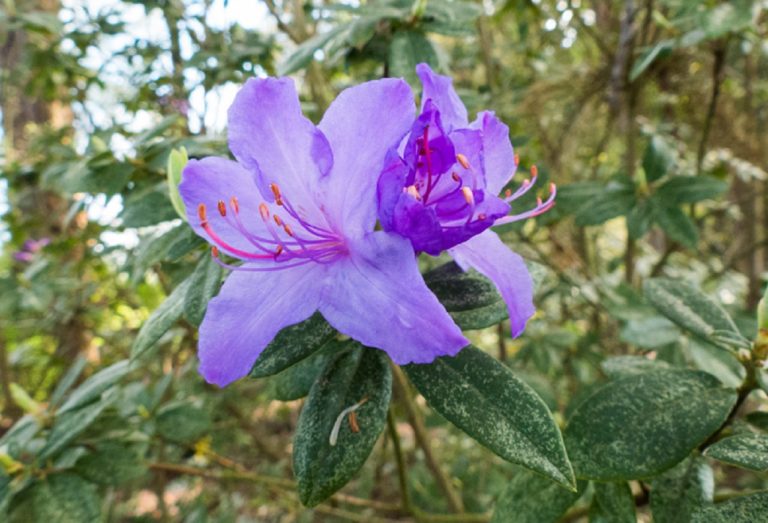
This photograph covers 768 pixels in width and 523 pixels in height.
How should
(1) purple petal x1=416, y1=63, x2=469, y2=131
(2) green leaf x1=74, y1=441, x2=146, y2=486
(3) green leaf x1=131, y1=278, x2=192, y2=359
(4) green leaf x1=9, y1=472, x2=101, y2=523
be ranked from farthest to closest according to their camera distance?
(2) green leaf x1=74, y1=441, x2=146, y2=486 < (4) green leaf x1=9, y1=472, x2=101, y2=523 < (3) green leaf x1=131, y1=278, x2=192, y2=359 < (1) purple petal x1=416, y1=63, x2=469, y2=131

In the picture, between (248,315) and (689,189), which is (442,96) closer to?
(248,315)

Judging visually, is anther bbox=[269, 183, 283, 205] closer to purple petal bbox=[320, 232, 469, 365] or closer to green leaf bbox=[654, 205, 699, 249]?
purple petal bbox=[320, 232, 469, 365]

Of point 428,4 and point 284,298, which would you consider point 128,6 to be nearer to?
point 428,4

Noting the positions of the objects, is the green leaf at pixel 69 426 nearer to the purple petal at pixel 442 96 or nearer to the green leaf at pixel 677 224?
the purple petal at pixel 442 96

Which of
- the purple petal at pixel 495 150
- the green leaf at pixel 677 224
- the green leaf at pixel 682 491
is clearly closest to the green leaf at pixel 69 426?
the purple petal at pixel 495 150

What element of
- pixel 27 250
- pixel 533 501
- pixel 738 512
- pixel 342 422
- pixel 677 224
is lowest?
pixel 27 250

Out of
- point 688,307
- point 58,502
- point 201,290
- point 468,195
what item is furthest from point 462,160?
point 58,502

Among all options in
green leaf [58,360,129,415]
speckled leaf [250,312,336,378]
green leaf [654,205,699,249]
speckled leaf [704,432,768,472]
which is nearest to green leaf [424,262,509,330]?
speckled leaf [250,312,336,378]
